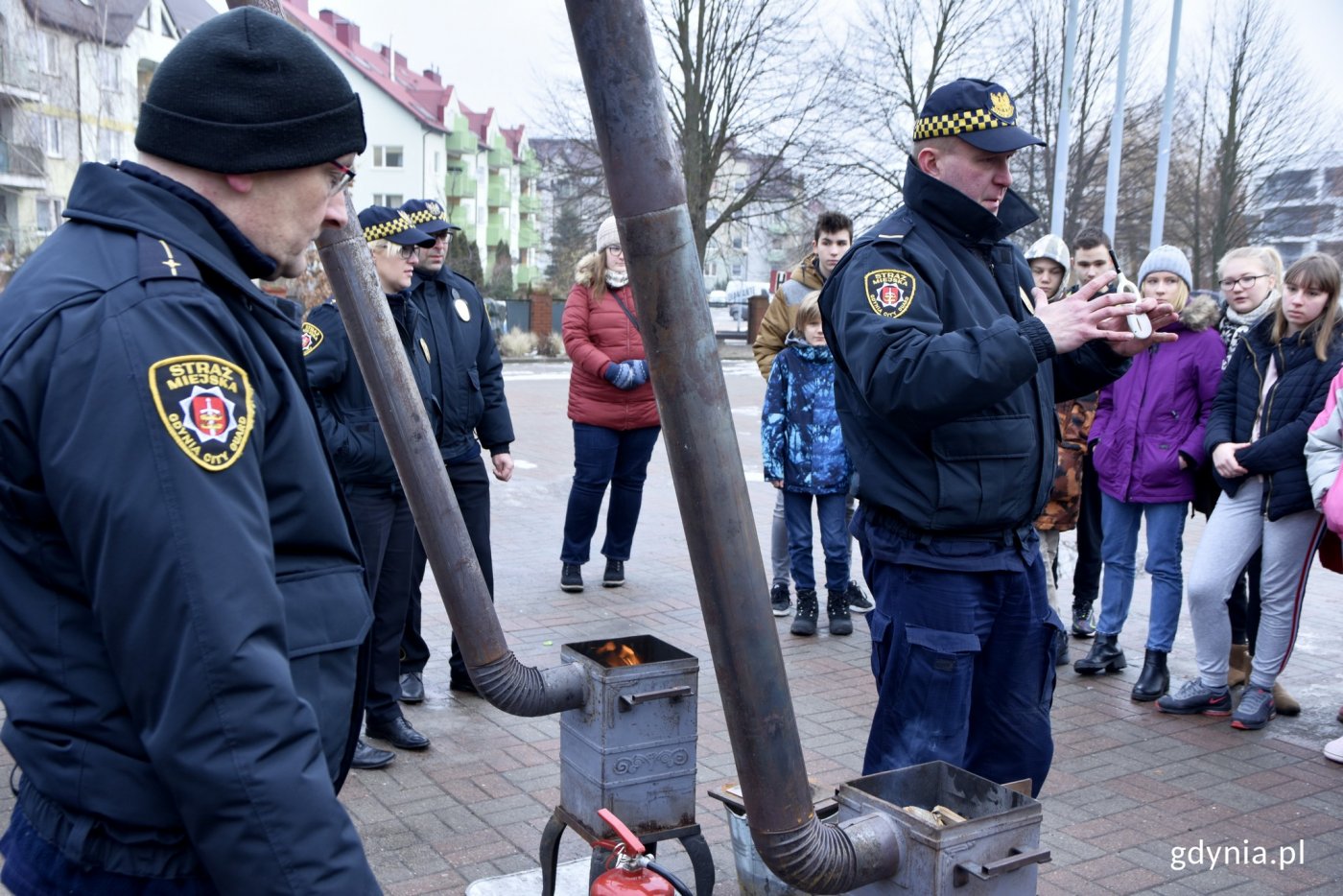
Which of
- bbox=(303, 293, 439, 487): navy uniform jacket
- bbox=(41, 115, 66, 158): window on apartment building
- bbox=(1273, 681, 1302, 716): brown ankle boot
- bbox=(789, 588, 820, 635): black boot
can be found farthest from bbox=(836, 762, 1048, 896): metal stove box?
bbox=(41, 115, 66, 158): window on apartment building

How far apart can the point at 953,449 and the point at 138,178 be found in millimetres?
2137

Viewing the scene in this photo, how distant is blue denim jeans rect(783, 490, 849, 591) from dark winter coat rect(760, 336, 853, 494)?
8 centimetres

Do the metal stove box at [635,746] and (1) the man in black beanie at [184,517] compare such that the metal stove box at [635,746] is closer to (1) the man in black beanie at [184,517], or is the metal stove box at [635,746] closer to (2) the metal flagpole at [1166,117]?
(1) the man in black beanie at [184,517]

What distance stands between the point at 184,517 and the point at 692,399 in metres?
0.88

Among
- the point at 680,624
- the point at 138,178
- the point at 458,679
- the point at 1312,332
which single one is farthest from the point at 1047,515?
the point at 138,178

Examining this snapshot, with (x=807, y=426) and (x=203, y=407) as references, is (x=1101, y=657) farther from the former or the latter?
(x=203, y=407)

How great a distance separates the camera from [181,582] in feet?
4.87

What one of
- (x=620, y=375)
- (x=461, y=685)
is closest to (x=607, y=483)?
(x=620, y=375)

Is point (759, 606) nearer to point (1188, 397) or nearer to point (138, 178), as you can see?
point (138, 178)

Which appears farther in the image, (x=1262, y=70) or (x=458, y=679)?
(x=1262, y=70)

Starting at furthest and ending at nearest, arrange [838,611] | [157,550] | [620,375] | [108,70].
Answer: [108,70]
[620,375]
[838,611]
[157,550]

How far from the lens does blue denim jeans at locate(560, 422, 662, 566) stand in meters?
7.63

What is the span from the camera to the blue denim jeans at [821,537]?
690 centimetres

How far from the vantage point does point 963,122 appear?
3.36 meters
